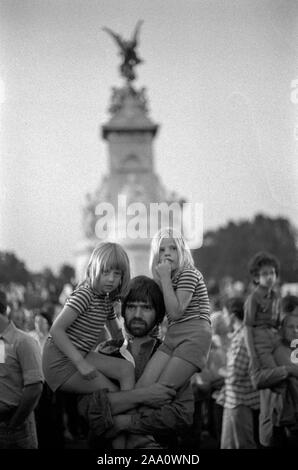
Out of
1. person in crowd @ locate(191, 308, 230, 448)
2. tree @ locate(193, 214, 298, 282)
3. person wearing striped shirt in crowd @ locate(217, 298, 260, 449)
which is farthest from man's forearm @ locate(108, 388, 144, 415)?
tree @ locate(193, 214, 298, 282)

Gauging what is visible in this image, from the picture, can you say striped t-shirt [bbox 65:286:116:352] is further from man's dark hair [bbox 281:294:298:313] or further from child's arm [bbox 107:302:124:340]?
man's dark hair [bbox 281:294:298:313]

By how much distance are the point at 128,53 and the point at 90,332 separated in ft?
105

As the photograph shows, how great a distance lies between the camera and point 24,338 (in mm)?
4457

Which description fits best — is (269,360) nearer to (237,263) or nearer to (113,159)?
(113,159)

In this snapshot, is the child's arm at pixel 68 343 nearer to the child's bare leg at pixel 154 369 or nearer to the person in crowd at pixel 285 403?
the child's bare leg at pixel 154 369

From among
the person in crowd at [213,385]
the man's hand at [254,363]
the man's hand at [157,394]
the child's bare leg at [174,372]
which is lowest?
the person in crowd at [213,385]

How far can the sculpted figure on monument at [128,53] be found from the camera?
3402 centimetres

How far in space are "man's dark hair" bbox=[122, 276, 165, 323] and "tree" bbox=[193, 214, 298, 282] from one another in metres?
53.7

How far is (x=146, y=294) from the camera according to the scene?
3.62 m

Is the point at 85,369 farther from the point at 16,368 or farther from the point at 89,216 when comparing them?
the point at 89,216

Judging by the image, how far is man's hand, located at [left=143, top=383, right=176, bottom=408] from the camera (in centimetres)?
345

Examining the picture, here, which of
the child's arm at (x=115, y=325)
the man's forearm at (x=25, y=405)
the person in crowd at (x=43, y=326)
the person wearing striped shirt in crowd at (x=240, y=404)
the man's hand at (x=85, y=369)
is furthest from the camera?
the person in crowd at (x=43, y=326)

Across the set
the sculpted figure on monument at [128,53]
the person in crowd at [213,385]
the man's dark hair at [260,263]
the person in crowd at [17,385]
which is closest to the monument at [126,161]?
the sculpted figure on monument at [128,53]
